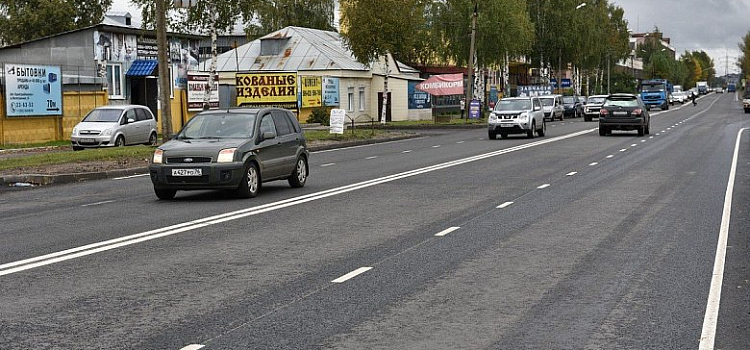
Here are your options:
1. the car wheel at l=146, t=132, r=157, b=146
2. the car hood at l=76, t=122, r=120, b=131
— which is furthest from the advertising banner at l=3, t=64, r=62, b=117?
the car wheel at l=146, t=132, r=157, b=146

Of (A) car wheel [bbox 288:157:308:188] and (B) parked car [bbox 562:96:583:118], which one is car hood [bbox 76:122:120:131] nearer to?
(A) car wheel [bbox 288:157:308:188]

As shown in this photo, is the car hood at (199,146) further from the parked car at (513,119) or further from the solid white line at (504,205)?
the parked car at (513,119)

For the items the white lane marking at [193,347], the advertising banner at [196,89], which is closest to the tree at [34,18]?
the advertising banner at [196,89]

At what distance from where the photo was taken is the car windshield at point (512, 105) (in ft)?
128

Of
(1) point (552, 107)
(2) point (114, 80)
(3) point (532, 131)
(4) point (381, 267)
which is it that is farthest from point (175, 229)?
(1) point (552, 107)

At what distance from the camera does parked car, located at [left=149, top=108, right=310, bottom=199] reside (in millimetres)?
15516

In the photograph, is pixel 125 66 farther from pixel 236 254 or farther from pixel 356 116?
pixel 236 254

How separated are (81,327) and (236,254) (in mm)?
3339

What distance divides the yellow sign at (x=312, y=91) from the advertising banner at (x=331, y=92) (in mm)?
541

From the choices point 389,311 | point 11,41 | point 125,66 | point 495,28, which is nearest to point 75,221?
point 389,311

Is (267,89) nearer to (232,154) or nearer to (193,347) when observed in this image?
(232,154)

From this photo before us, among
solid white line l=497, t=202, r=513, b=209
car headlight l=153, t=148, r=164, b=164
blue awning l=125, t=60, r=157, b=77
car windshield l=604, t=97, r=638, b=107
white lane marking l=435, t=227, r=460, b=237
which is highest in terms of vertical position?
blue awning l=125, t=60, r=157, b=77

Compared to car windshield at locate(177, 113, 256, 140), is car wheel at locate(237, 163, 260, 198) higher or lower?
lower

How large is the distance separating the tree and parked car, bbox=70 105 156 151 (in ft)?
129
